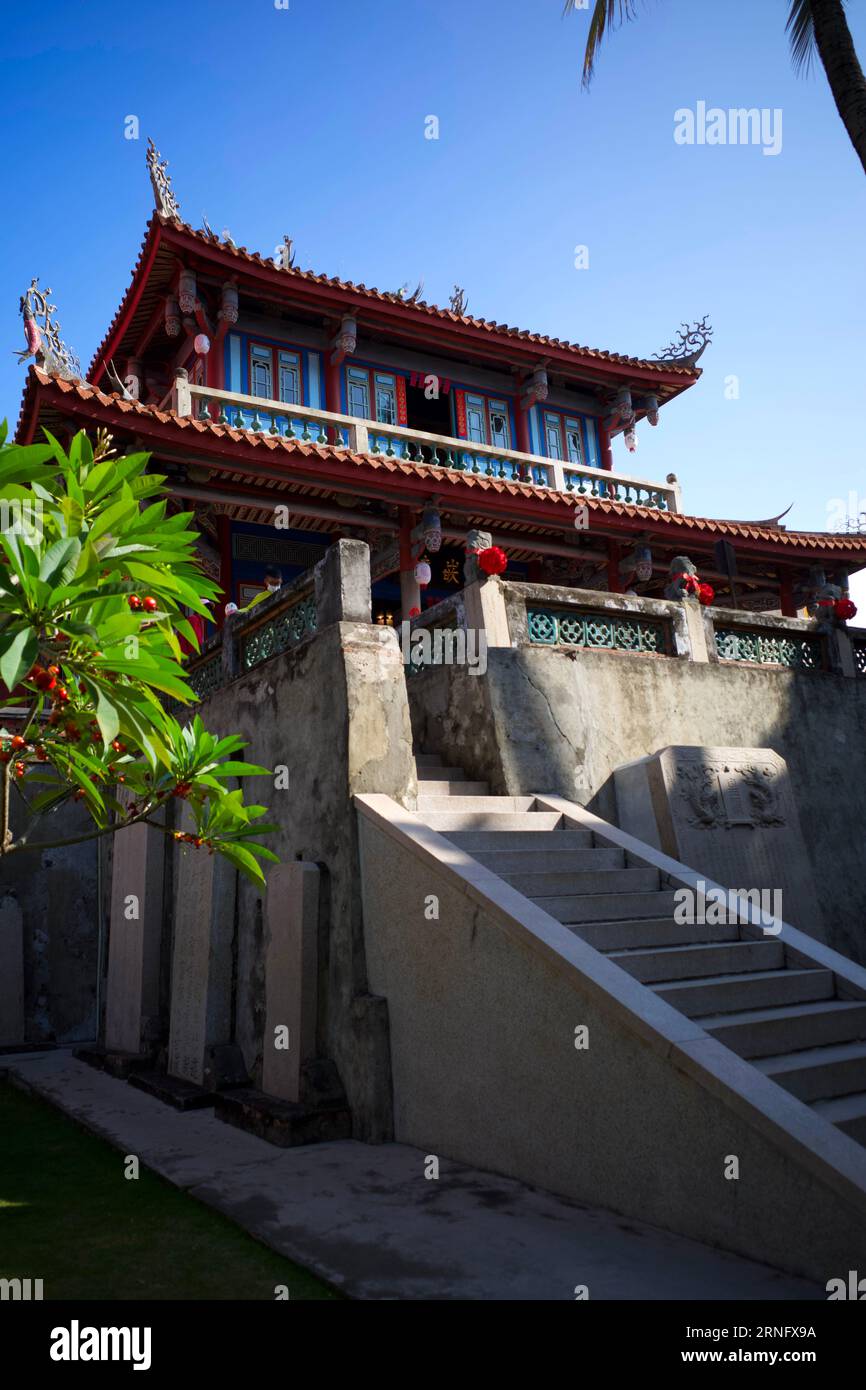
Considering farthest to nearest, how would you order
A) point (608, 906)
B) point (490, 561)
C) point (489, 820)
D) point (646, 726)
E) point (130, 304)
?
point (130, 304) → point (646, 726) → point (490, 561) → point (489, 820) → point (608, 906)

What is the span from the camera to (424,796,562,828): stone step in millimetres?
6684

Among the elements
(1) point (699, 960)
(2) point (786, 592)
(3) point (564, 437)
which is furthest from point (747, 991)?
(3) point (564, 437)

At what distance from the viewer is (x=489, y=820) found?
696cm

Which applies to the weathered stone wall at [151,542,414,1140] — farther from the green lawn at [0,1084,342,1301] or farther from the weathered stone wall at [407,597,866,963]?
the green lawn at [0,1084,342,1301]

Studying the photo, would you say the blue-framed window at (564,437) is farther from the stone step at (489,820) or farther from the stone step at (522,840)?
the stone step at (522,840)

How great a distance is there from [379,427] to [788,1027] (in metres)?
10.2

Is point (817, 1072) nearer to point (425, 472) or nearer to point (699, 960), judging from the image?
point (699, 960)

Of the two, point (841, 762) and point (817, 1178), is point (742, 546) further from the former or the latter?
point (817, 1178)

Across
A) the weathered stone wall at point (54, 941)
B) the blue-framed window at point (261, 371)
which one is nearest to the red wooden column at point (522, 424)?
the blue-framed window at point (261, 371)

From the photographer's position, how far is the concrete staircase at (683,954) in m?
4.86

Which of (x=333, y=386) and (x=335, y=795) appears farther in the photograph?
(x=333, y=386)

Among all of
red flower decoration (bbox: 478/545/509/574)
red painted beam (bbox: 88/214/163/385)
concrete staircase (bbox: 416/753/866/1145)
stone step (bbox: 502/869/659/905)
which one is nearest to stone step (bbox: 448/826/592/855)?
concrete staircase (bbox: 416/753/866/1145)

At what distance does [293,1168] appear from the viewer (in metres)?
5.30
